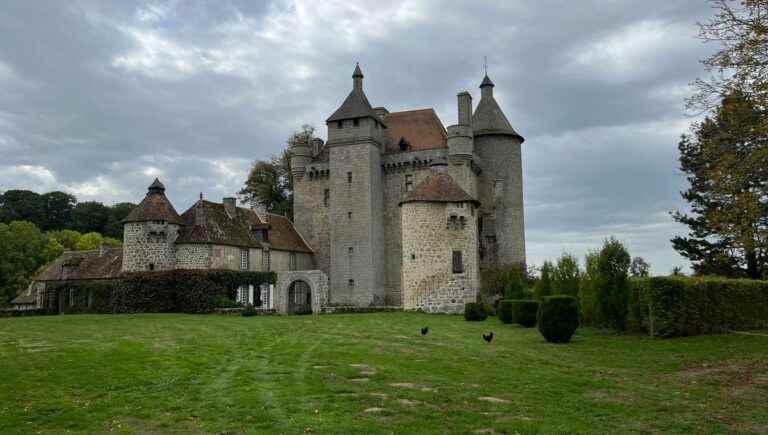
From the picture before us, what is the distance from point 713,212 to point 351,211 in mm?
31390

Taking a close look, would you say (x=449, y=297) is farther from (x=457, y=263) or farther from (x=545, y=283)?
(x=545, y=283)

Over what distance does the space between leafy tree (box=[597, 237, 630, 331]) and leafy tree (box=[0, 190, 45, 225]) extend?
73398 millimetres

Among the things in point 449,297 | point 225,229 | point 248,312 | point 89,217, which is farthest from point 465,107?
point 89,217

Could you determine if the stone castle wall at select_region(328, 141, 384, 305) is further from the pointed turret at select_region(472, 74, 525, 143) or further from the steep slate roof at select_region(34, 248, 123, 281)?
the steep slate roof at select_region(34, 248, 123, 281)

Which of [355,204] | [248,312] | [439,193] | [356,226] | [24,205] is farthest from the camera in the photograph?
[24,205]

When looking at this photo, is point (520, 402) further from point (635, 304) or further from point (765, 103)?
point (635, 304)

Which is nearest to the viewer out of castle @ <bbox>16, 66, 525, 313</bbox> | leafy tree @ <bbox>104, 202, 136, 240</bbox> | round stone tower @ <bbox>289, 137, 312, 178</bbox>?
castle @ <bbox>16, 66, 525, 313</bbox>

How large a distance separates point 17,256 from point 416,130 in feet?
120

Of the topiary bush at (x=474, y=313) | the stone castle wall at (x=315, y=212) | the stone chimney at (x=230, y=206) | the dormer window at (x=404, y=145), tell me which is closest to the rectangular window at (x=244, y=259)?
the stone chimney at (x=230, y=206)

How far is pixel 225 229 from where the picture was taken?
4056cm

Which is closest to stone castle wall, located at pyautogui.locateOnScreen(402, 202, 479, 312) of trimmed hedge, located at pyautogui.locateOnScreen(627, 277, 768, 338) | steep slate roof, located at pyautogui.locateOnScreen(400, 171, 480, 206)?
steep slate roof, located at pyautogui.locateOnScreen(400, 171, 480, 206)

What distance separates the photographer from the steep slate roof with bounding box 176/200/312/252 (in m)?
39.4

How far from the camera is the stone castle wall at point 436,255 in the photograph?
3484 cm

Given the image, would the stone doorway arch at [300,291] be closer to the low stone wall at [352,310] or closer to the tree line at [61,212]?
the low stone wall at [352,310]
